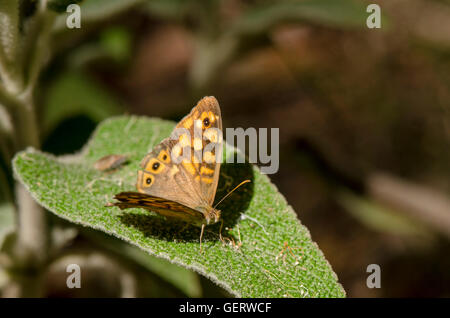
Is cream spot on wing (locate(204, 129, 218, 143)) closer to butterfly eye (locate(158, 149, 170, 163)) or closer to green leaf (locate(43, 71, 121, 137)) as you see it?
butterfly eye (locate(158, 149, 170, 163))

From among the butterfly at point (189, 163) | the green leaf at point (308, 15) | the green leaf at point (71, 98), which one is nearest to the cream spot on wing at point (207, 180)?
the butterfly at point (189, 163)

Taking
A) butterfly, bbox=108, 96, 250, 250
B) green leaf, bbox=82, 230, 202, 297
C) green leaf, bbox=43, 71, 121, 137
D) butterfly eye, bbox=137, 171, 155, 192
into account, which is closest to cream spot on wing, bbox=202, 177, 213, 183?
butterfly, bbox=108, 96, 250, 250

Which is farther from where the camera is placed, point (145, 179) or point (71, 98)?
point (71, 98)

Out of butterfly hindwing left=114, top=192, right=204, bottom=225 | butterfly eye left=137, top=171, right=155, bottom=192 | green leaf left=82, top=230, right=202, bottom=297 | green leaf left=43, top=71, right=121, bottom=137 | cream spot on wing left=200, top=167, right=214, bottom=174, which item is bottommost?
green leaf left=82, top=230, right=202, bottom=297

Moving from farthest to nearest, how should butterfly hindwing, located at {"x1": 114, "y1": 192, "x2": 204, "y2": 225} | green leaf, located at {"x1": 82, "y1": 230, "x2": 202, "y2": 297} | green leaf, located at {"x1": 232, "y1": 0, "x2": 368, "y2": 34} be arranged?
green leaf, located at {"x1": 232, "y1": 0, "x2": 368, "y2": 34} → green leaf, located at {"x1": 82, "y1": 230, "x2": 202, "y2": 297} → butterfly hindwing, located at {"x1": 114, "y1": 192, "x2": 204, "y2": 225}

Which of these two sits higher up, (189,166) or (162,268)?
(189,166)

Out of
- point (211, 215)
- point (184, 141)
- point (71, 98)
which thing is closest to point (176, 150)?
point (184, 141)

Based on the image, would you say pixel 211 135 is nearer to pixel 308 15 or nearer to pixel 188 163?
pixel 188 163
